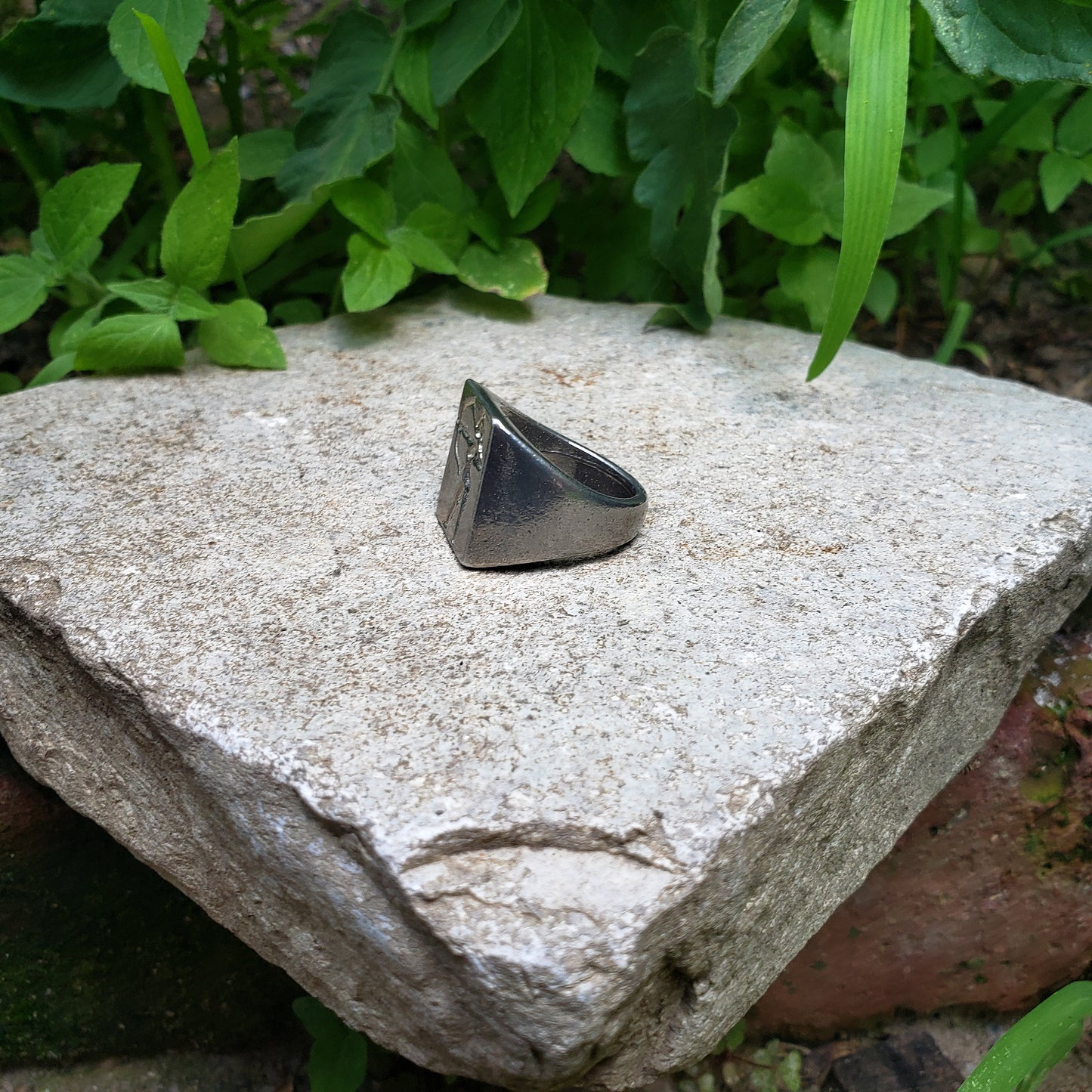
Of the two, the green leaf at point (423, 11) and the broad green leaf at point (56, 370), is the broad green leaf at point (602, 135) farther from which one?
the broad green leaf at point (56, 370)

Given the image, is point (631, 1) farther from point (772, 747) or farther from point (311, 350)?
point (772, 747)

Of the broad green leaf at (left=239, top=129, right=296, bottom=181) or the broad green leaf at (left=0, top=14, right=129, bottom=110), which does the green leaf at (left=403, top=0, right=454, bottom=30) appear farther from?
the broad green leaf at (left=0, top=14, right=129, bottom=110)

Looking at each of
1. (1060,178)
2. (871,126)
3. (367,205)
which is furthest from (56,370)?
(1060,178)

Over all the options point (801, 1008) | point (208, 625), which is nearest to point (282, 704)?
point (208, 625)

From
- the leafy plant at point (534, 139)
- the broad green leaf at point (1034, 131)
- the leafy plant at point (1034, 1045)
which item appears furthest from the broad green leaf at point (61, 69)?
the leafy plant at point (1034, 1045)

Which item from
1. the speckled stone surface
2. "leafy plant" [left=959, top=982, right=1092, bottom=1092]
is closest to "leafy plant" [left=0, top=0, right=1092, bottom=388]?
the speckled stone surface
